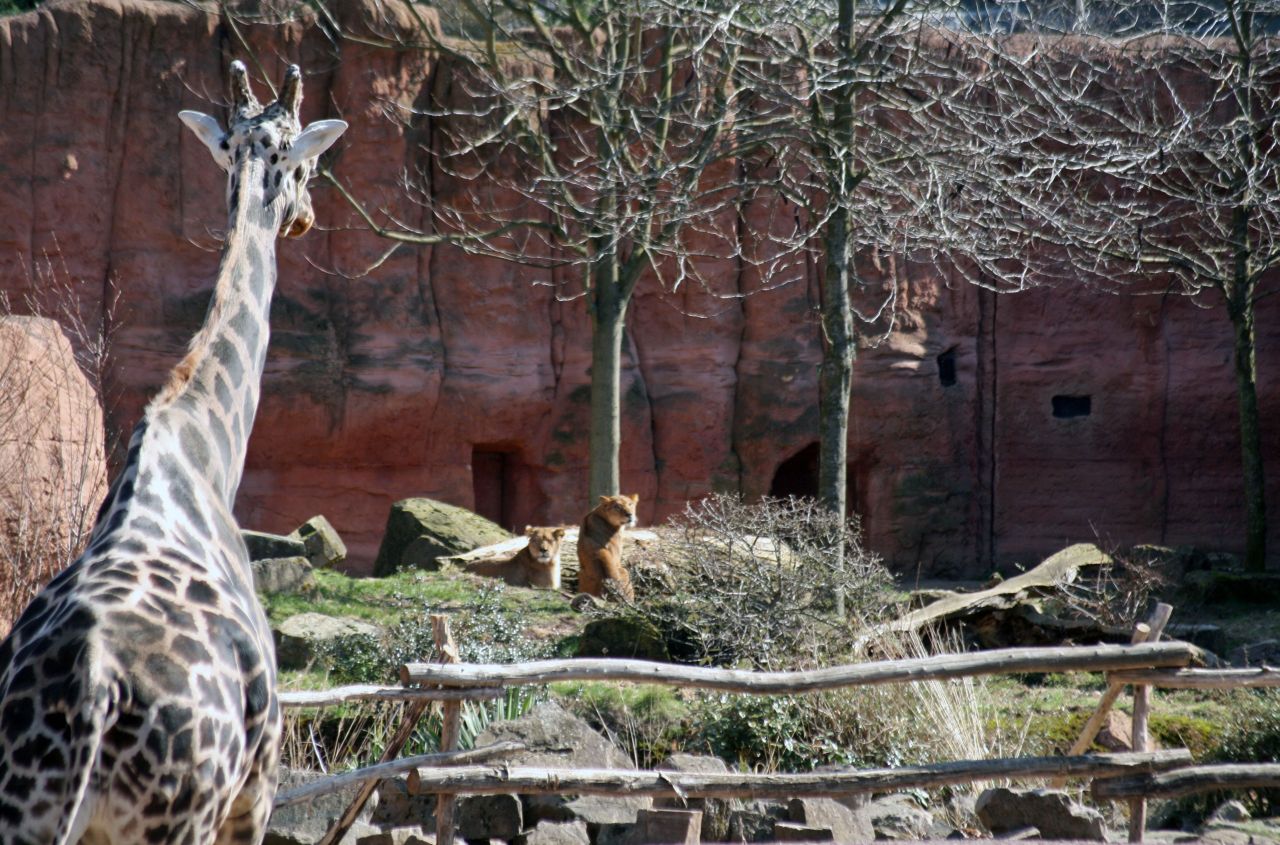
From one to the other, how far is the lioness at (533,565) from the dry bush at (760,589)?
2.67m

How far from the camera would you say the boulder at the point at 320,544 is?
546 inches

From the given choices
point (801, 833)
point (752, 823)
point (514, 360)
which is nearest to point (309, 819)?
point (752, 823)

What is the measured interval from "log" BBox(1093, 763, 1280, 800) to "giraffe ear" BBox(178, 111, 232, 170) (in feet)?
15.2

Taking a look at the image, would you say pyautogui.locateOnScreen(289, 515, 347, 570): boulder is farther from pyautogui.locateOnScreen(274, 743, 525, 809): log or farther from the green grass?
pyautogui.locateOnScreen(274, 743, 525, 809): log

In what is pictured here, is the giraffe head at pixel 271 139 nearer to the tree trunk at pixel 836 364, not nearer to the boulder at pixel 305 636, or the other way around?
the boulder at pixel 305 636

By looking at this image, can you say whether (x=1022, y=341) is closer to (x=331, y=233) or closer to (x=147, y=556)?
(x=331, y=233)

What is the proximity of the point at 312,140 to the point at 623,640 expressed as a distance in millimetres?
5572

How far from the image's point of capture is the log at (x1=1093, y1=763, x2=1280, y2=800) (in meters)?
5.95

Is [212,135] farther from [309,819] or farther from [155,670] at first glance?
[309,819]

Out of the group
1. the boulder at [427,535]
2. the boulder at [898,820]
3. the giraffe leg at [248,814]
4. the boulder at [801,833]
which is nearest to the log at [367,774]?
the boulder at [801,833]

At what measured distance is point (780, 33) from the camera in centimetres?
1251

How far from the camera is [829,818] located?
6.06 m

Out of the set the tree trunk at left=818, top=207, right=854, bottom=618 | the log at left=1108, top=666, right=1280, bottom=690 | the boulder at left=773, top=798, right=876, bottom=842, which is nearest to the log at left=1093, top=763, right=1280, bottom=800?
the log at left=1108, top=666, right=1280, bottom=690

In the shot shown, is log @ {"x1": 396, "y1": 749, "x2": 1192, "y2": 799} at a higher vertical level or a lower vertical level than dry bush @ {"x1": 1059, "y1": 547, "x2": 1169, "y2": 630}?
lower
